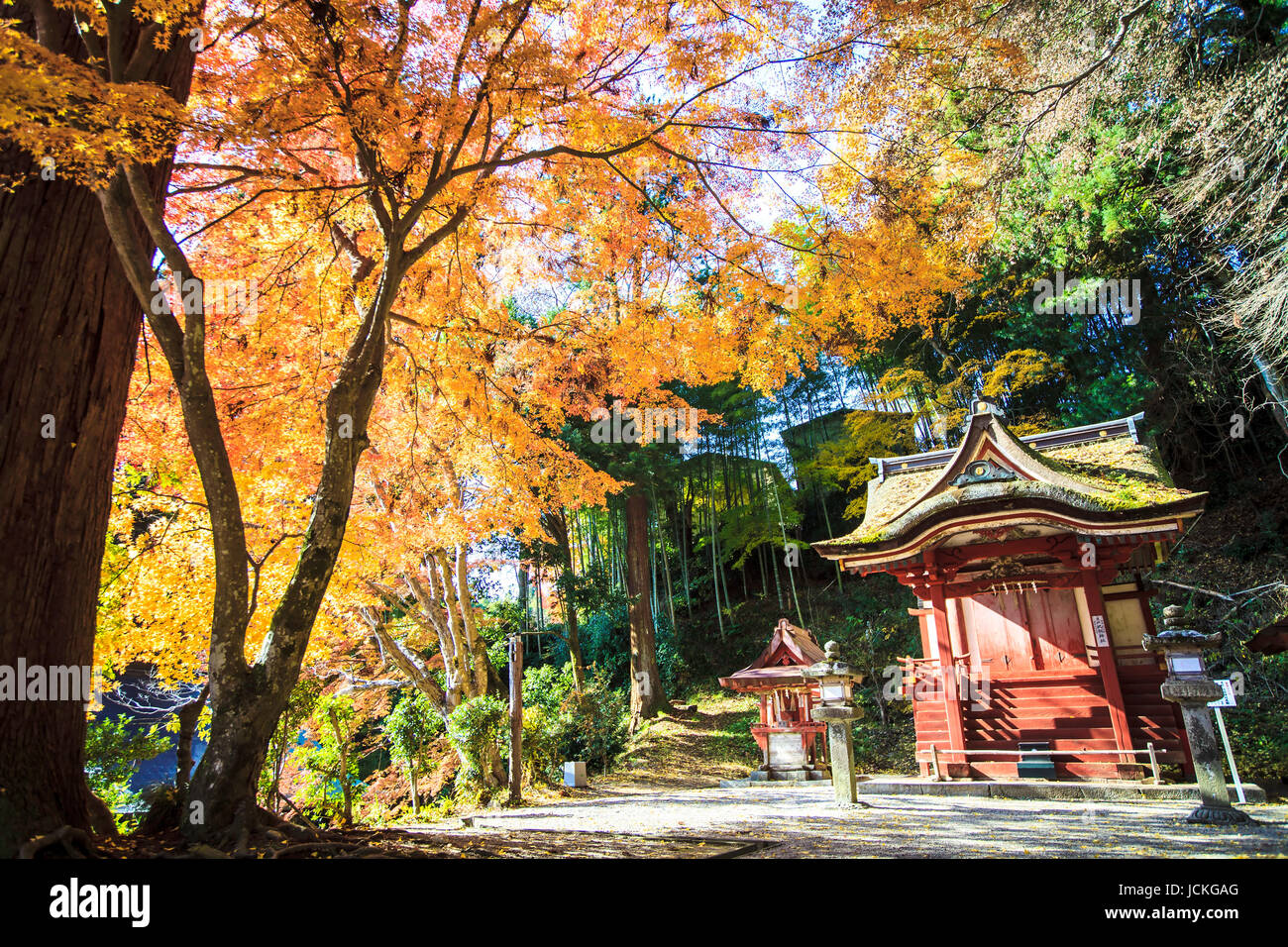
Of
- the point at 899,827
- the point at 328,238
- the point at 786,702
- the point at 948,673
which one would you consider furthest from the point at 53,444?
the point at 786,702

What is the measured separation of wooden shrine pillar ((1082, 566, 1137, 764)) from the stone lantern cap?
2740 millimetres

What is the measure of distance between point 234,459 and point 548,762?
22.7 ft

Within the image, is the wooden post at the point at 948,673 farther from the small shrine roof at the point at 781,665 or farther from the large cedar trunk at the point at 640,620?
the large cedar trunk at the point at 640,620

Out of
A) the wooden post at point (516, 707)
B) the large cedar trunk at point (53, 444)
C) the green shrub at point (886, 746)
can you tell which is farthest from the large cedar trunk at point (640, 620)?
the large cedar trunk at point (53, 444)

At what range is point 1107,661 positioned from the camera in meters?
7.90

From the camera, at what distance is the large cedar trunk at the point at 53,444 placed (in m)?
3.10

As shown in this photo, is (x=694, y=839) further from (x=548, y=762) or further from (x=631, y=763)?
(x=631, y=763)

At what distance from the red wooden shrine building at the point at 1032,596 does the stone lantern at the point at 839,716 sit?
2.00m

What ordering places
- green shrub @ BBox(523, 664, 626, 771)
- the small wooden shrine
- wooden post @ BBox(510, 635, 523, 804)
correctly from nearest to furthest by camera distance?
wooden post @ BBox(510, 635, 523, 804), the small wooden shrine, green shrub @ BBox(523, 664, 626, 771)

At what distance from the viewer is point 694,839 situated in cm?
463

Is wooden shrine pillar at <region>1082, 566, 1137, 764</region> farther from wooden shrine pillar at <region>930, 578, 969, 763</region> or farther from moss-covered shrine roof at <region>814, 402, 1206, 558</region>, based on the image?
wooden shrine pillar at <region>930, 578, 969, 763</region>

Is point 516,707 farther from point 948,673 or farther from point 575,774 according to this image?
point 948,673

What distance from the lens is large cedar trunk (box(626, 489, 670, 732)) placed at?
15.5m

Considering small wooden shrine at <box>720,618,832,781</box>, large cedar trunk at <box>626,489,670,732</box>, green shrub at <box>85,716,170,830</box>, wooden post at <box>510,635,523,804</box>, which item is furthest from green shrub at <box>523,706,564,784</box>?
green shrub at <box>85,716,170,830</box>
